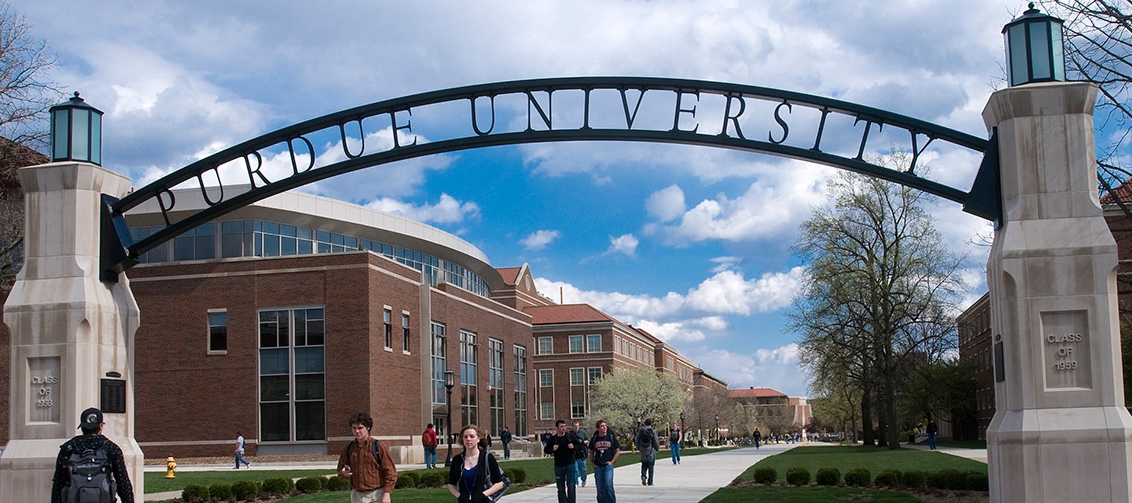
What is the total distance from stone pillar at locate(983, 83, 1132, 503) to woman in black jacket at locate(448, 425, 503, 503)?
594 centimetres

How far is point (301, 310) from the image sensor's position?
4959 centimetres

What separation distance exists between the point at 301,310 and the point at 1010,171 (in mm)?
41046

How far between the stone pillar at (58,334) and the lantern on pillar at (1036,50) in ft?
38.1

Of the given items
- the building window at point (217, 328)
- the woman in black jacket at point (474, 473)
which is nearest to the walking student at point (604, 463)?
the woman in black jacket at point (474, 473)

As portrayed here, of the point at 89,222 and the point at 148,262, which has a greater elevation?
the point at 148,262

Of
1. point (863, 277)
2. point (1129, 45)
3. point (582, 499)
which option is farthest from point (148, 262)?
point (1129, 45)

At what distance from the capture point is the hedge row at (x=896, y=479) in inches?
796

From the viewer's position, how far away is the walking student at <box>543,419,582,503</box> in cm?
1664

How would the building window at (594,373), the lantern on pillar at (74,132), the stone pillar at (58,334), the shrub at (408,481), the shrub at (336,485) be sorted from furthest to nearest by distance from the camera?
1. the building window at (594,373)
2. the shrub at (408,481)
3. the shrub at (336,485)
4. the lantern on pillar at (74,132)
5. the stone pillar at (58,334)

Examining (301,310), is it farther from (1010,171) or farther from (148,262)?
(1010,171)

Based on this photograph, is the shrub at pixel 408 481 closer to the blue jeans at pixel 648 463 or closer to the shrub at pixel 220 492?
the shrub at pixel 220 492

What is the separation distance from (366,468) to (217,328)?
41434mm

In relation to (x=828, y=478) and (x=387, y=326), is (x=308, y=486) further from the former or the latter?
(x=387, y=326)

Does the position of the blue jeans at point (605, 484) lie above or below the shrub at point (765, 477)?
above
